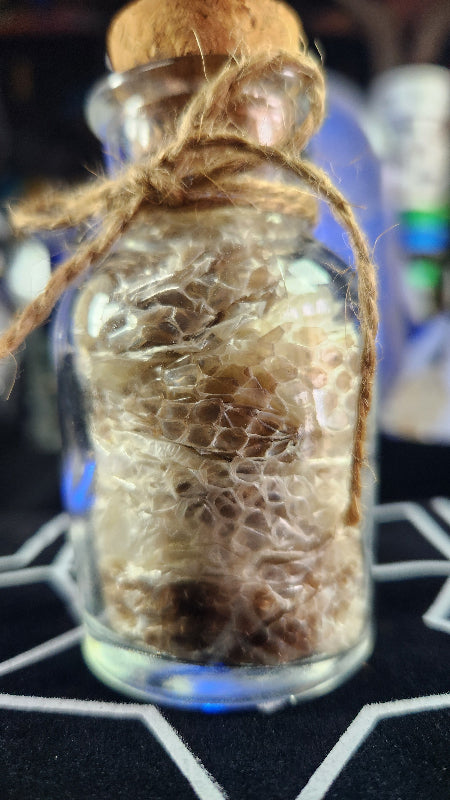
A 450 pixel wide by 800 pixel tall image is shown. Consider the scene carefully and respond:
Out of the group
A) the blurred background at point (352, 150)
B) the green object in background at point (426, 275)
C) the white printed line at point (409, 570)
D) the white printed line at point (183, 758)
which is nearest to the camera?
the white printed line at point (183, 758)

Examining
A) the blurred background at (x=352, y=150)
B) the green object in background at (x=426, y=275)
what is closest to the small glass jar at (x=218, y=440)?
the blurred background at (x=352, y=150)

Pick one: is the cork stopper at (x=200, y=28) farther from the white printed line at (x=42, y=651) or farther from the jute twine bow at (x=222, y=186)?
the white printed line at (x=42, y=651)

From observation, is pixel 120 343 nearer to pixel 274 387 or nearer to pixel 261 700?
pixel 274 387

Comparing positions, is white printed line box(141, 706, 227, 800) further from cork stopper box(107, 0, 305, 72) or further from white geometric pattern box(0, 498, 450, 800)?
cork stopper box(107, 0, 305, 72)

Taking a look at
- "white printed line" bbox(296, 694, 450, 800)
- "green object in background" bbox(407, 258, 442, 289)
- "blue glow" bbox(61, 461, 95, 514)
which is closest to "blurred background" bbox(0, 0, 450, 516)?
"green object in background" bbox(407, 258, 442, 289)

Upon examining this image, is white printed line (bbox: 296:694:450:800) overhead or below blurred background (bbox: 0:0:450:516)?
below

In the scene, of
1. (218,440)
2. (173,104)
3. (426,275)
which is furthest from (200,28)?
(426,275)
